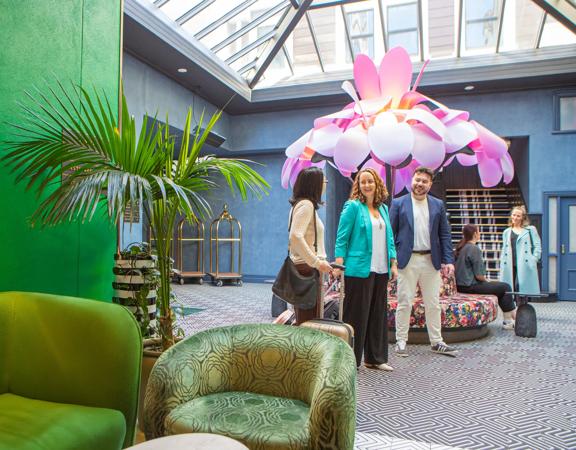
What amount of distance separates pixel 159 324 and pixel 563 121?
29.3 feet

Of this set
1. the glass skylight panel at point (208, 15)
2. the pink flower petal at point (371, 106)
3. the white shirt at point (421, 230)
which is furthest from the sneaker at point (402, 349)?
the glass skylight panel at point (208, 15)

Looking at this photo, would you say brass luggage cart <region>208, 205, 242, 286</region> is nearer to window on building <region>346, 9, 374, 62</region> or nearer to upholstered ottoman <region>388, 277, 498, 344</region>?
window on building <region>346, 9, 374, 62</region>

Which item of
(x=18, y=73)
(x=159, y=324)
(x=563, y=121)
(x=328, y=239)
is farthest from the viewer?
(x=328, y=239)

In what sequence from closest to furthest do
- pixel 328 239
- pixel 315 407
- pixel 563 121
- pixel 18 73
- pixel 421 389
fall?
1. pixel 315 407
2. pixel 18 73
3. pixel 421 389
4. pixel 563 121
5. pixel 328 239

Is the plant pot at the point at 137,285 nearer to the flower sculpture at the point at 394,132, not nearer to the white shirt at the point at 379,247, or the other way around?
the white shirt at the point at 379,247

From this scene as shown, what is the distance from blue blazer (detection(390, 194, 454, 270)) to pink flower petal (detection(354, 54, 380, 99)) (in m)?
1.82

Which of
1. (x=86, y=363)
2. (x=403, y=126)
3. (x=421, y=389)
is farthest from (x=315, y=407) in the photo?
(x=403, y=126)

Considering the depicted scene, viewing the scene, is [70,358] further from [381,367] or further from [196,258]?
[196,258]

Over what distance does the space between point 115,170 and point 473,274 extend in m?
4.41

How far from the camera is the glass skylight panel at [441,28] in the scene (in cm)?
831

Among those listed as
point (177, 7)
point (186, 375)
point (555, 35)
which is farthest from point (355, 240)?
point (555, 35)

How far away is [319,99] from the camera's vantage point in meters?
9.99

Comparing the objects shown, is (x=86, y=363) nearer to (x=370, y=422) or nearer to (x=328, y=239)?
(x=370, y=422)

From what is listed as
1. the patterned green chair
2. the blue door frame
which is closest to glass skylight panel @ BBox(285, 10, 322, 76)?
the blue door frame
